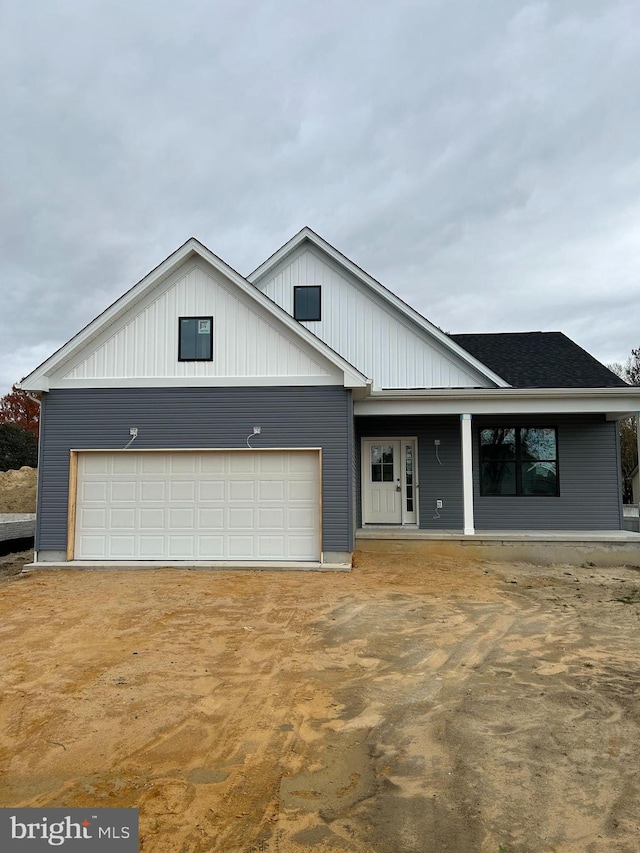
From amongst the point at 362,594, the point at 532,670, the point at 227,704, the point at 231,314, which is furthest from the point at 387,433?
the point at 227,704

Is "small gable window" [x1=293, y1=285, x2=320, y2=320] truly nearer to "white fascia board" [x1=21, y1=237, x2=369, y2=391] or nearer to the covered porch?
the covered porch

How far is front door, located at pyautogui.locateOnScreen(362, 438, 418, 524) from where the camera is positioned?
1338 centimetres

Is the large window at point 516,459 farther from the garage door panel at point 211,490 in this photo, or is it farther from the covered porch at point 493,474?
the garage door panel at point 211,490

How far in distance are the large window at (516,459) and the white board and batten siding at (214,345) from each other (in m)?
4.78

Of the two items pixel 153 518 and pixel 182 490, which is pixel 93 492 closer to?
pixel 153 518

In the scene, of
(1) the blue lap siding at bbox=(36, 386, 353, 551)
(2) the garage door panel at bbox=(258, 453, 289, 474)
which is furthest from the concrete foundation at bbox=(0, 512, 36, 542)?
(2) the garage door panel at bbox=(258, 453, 289, 474)

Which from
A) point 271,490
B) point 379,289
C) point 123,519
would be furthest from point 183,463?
point 379,289

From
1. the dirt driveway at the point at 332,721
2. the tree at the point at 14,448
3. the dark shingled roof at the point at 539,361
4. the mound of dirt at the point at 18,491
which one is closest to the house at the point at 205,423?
the dark shingled roof at the point at 539,361

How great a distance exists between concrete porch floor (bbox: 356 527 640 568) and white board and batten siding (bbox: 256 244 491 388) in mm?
3474

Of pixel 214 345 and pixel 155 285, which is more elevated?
pixel 155 285

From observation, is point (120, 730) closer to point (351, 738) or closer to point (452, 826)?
point (351, 738)

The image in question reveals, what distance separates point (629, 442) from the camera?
1129 inches

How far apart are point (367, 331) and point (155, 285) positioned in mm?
5040

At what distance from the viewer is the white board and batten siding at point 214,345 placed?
10719 mm
